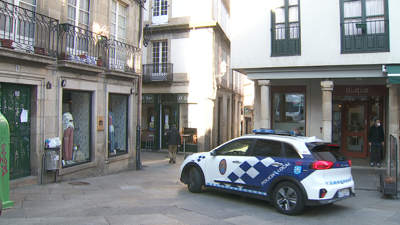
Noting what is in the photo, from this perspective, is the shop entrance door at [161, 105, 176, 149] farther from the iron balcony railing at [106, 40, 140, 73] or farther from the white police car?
the white police car

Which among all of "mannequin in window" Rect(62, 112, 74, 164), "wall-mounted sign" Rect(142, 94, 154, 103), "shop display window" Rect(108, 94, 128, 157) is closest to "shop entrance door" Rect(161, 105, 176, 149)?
"wall-mounted sign" Rect(142, 94, 154, 103)

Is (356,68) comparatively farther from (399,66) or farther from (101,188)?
(101,188)

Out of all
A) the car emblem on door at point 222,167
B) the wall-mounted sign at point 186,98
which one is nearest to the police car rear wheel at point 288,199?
the car emblem on door at point 222,167

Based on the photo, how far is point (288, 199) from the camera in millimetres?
6559

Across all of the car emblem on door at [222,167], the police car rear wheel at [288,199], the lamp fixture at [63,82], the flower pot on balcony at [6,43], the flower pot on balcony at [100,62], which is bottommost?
the police car rear wheel at [288,199]

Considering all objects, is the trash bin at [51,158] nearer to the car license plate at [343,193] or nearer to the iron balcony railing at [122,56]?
the iron balcony railing at [122,56]

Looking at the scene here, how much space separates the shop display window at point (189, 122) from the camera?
19.7 metres

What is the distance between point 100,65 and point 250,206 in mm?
7008

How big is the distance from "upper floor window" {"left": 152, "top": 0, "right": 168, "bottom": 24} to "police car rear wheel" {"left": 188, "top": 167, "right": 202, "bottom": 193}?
14.1 m

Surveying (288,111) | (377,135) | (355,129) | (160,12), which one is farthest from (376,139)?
(160,12)

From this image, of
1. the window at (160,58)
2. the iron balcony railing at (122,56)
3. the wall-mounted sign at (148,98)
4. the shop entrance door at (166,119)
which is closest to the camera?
the iron balcony railing at (122,56)

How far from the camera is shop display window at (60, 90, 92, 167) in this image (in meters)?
10.2

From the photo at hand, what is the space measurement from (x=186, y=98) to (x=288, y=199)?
45.0ft

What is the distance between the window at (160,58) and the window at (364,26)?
441 inches
